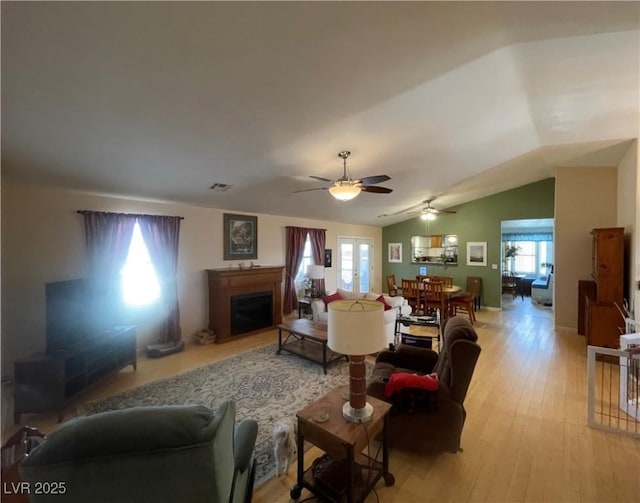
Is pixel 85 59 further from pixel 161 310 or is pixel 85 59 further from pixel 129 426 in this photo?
pixel 161 310

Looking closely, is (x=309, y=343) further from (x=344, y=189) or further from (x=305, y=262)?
(x=344, y=189)

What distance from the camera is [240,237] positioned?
571cm

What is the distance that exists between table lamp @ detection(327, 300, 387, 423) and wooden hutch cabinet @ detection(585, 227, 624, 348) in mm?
4611

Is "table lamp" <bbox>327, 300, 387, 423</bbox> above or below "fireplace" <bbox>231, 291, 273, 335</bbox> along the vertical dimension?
above

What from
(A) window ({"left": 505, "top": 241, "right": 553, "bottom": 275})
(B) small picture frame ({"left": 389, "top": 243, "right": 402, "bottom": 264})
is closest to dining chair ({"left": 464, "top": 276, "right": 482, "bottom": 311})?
(B) small picture frame ({"left": 389, "top": 243, "right": 402, "bottom": 264})

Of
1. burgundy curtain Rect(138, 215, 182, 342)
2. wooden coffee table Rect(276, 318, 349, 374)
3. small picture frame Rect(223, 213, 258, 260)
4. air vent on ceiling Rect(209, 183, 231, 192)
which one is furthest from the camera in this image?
small picture frame Rect(223, 213, 258, 260)

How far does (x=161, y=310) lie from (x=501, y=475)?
467 centimetres

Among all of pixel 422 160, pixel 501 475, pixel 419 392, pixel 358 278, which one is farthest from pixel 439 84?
pixel 358 278

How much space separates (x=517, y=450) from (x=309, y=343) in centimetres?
307

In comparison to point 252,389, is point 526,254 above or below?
above

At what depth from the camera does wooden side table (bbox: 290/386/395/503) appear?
164 centimetres

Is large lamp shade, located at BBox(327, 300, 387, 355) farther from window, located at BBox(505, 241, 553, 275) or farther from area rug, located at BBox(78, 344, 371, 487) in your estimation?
window, located at BBox(505, 241, 553, 275)

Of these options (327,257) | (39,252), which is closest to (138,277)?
(39,252)

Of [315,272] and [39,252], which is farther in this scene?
[315,272]
